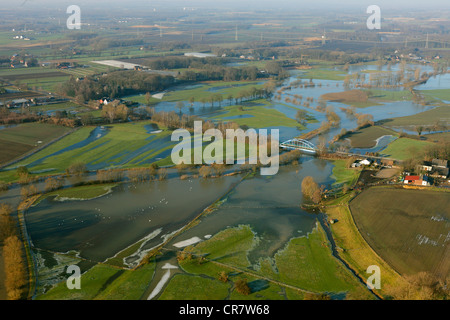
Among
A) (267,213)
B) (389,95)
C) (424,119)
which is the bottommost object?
(267,213)

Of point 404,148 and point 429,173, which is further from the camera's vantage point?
point 404,148

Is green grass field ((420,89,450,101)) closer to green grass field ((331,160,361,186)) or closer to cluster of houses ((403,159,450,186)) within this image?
cluster of houses ((403,159,450,186))

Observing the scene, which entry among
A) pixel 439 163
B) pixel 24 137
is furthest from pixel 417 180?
pixel 24 137

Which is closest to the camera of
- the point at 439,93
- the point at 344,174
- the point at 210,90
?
the point at 344,174

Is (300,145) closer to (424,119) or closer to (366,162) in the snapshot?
(366,162)

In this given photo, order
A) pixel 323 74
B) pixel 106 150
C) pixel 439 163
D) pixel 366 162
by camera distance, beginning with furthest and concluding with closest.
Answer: pixel 323 74, pixel 106 150, pixel 366 162, pixel 439 163

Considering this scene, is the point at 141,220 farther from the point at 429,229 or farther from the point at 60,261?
the point at 429,229
